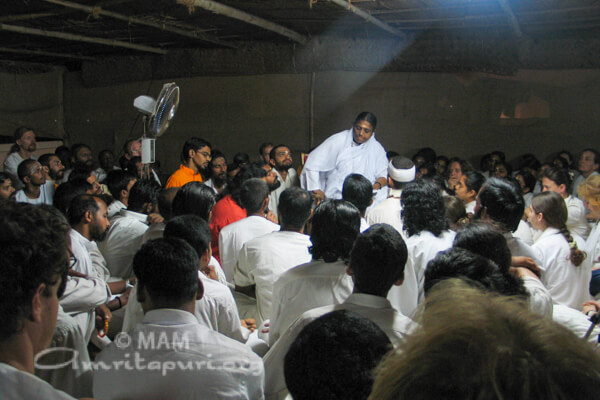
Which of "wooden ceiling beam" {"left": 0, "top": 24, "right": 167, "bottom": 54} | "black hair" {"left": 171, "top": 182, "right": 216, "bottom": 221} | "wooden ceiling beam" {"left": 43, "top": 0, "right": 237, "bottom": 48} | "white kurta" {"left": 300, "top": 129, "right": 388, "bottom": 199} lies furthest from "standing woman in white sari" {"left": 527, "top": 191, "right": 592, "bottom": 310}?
"wooden ceiling beam" {"left": 0, "top": 24, "right": 167, "bottom": 54}

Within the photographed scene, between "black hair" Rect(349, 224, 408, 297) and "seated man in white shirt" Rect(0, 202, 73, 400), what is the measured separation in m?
1.08

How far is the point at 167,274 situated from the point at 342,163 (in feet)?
13.1

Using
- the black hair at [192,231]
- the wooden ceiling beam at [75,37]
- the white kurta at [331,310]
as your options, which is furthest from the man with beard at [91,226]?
the wooden ceiling beam at [75,37]

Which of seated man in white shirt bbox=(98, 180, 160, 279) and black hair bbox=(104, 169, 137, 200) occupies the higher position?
black hair bbox=(104, 169, 137, 200)

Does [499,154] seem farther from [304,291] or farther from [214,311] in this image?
[214,311]

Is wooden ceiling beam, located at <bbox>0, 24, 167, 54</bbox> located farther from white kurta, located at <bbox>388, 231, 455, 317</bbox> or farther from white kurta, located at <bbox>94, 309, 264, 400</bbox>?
white kurta, located at <bbox>94, 309, 264, 400</bbox>

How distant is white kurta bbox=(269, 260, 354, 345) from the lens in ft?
7.38

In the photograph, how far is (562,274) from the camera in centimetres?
286

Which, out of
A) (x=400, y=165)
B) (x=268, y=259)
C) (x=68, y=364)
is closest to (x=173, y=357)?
(x=68, y=364)

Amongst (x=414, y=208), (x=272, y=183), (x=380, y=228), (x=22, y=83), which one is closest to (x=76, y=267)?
(x=380, y=228)

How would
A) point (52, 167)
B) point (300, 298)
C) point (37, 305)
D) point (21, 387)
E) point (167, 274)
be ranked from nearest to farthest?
point (21, 387)
point (37, 305)
point (167, 274)
point (300, 298)
point (52, 167)

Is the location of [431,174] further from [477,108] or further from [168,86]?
[168,86]

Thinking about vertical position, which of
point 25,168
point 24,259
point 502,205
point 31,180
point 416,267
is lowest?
point 416,267

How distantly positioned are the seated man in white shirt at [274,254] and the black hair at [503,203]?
102 cm
